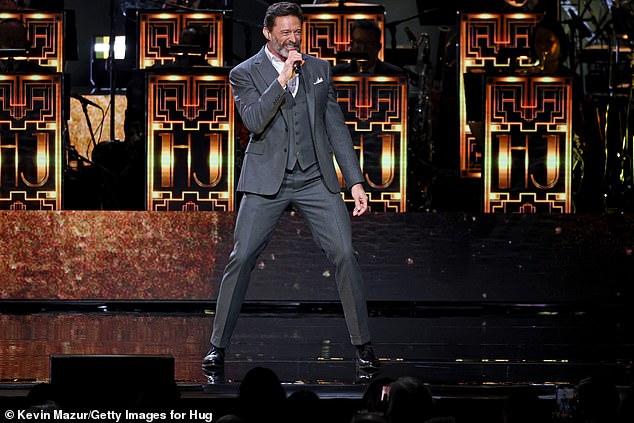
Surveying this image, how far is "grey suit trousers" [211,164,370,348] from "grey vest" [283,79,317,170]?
0.06 meters

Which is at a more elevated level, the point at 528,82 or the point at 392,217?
the point at 528,82

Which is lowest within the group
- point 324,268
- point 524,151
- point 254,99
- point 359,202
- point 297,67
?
point 324,268

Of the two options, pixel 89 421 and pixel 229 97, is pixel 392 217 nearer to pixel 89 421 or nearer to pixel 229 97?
pixel 229 97

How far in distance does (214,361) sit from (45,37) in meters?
4.48

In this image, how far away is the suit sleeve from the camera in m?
5.55

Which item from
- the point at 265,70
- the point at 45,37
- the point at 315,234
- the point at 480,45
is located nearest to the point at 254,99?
the point at 265,70

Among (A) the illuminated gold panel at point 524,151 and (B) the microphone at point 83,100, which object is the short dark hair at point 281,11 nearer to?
(A) the illuminated gold panel at point 524,151

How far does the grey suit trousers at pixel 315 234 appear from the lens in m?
5.69

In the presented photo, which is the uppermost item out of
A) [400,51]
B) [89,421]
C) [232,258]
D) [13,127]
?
[400,51]

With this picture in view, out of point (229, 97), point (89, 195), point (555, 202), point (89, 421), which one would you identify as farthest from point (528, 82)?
point (89, 421)

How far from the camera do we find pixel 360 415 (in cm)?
347

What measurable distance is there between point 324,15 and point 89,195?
2446 mm

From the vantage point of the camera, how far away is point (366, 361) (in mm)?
5680

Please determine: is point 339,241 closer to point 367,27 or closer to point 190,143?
point 190,143
